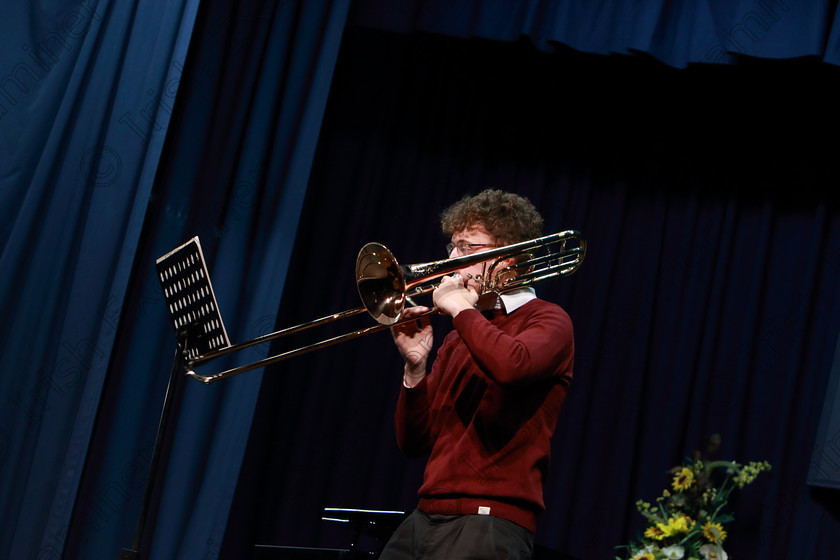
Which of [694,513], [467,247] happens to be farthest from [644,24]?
[694,513]

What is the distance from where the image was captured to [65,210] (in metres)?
3.93

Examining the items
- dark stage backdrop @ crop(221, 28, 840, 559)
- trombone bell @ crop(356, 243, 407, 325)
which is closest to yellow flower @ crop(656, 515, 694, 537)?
dark stage backdrop @ crop(221, 28, 840, 559)

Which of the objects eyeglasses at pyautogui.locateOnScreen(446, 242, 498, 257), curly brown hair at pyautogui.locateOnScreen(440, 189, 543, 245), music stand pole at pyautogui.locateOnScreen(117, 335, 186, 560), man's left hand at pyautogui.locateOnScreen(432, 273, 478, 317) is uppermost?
curly brown hair at pyautogui.locateOnScreen(440, 189, 543, 245)

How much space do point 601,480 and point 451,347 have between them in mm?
1886

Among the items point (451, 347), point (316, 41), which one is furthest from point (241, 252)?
point (451, 347)

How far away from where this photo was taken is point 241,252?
4176 millimetres

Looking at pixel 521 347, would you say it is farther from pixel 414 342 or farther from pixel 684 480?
pixel 684 480

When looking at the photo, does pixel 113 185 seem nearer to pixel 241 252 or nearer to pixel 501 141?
pixel 241 252

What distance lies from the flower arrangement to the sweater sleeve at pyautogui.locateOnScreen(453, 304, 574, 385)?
146 cm

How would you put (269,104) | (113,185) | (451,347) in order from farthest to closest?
(269,104), (113,185), (451,347)

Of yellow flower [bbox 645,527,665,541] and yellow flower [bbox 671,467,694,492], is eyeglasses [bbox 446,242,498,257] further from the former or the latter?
yellow flower [bbox 671,467,694,492]

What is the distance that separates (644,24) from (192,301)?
8.31ft

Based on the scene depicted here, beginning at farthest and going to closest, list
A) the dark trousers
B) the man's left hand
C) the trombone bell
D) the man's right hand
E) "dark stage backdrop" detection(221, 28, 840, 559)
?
"dark stage backdrop" detection(221, 28, 840, 559) → the trombone bell → the man's right hand → the man's left hand → the dark trousers

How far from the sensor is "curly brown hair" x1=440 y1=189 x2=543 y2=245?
277 cm
